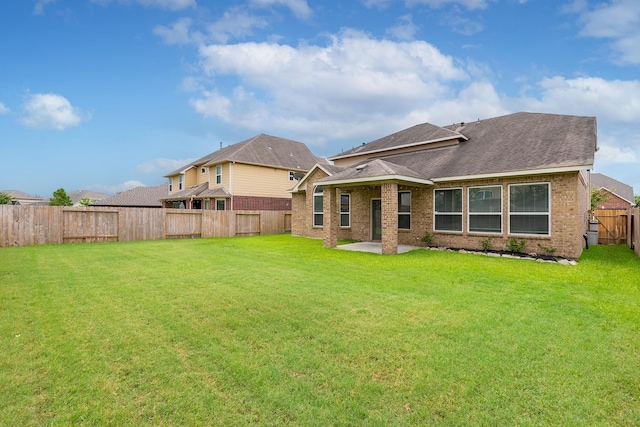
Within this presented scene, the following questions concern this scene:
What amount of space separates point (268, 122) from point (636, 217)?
88.8 feet

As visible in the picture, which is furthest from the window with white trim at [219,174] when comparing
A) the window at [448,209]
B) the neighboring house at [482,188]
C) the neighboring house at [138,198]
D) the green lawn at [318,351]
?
the green lawn at [318,351]

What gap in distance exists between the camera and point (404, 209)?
14344 mm

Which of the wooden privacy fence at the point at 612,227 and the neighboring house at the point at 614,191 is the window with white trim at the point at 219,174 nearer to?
the wooden privacy fence at the point at 612,227

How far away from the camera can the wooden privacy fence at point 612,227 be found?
15.7 metres

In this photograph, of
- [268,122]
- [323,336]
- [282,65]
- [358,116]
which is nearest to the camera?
[323,336]

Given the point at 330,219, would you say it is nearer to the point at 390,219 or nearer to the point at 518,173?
the point at 390,219

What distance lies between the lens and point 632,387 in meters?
3.02

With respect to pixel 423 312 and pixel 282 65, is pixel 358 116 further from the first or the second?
pixel 423 312

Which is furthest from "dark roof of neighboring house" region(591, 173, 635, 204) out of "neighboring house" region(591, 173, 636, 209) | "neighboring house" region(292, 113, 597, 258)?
"neighboring house" region(292, 113, 597, 258)

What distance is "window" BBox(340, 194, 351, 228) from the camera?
669 inches

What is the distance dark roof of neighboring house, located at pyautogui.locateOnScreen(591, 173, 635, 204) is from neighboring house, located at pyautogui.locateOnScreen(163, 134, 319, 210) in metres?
33.3

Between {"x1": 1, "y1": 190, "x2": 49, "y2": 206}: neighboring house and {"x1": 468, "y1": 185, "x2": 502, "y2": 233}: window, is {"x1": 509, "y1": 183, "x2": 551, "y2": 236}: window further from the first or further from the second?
{"x1": 1, "y1": 190, "x2": 49, "y2": 206}: neighboring house

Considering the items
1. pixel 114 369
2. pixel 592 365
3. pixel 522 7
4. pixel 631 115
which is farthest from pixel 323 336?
pixel 631 115

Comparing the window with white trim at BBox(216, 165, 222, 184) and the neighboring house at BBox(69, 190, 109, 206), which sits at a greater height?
the neighboring house at BBox(69, 190, 109, 206)
